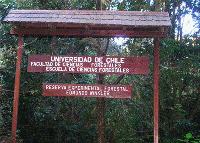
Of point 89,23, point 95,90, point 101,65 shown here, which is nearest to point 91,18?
point 89,23

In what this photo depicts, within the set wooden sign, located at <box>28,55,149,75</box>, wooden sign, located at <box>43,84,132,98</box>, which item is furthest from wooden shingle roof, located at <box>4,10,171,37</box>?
wooden sign, located at <box>43,84,132,98</box>

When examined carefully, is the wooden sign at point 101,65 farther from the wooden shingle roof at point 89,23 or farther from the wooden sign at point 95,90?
the wooden shingle roof at point 89,23

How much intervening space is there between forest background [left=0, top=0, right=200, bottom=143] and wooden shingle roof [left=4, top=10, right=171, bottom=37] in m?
2.63

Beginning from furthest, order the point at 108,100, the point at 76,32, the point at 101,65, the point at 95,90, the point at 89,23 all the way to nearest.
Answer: the point at 108,100
the point at 76,32
the point at 101,65
the point at 95,90
the point at 89,23

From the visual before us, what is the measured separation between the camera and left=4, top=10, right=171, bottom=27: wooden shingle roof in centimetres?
880

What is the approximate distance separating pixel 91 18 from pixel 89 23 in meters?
0.27

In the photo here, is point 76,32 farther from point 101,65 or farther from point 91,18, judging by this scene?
point 101,65

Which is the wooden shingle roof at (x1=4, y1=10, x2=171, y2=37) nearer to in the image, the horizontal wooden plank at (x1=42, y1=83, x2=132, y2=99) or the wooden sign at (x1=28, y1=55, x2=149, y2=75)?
the wooden sign at (x1=28, y1=55, x2=149, y2=75)

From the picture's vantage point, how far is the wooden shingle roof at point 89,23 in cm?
884

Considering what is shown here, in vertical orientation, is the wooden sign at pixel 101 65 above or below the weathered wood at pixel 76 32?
below

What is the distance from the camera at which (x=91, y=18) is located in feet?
29.6

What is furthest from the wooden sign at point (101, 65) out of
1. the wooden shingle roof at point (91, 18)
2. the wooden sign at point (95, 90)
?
the wooden shingle roof at point (91, 18)

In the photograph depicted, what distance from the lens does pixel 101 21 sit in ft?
29.1

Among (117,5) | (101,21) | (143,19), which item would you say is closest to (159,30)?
(143,19)
